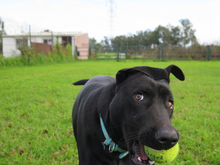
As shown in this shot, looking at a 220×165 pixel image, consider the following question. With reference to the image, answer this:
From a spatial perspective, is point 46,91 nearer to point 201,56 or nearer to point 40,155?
point 40,155

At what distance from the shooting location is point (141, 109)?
153cm

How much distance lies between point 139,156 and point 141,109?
1.41 feet

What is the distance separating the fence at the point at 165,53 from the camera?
78.4 feet

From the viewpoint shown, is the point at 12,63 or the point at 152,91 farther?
the point at 12,63

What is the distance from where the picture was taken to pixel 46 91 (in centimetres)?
641

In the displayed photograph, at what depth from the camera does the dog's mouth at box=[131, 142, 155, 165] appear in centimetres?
160

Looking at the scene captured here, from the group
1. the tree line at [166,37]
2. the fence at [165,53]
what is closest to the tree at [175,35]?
the tree line at [166,37]

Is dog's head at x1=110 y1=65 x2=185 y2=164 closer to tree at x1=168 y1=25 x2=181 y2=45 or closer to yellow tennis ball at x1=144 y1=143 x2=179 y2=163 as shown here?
yellow tennis ball at x1=144 y1=143 x2=179 y2=163

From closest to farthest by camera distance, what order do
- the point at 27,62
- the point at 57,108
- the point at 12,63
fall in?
the point at 57,108 → the point at 12,63 → the point at 27,62

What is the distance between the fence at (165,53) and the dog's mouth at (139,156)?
74.5ft

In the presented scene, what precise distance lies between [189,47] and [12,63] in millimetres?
22012

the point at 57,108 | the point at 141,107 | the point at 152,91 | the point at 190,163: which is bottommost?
the point at 190,163

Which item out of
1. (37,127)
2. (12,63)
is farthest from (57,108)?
(12,63)

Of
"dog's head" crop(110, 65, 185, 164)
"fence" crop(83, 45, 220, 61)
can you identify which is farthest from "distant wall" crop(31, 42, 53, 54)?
"dog's head" crop(110, 65, 185, 164)
